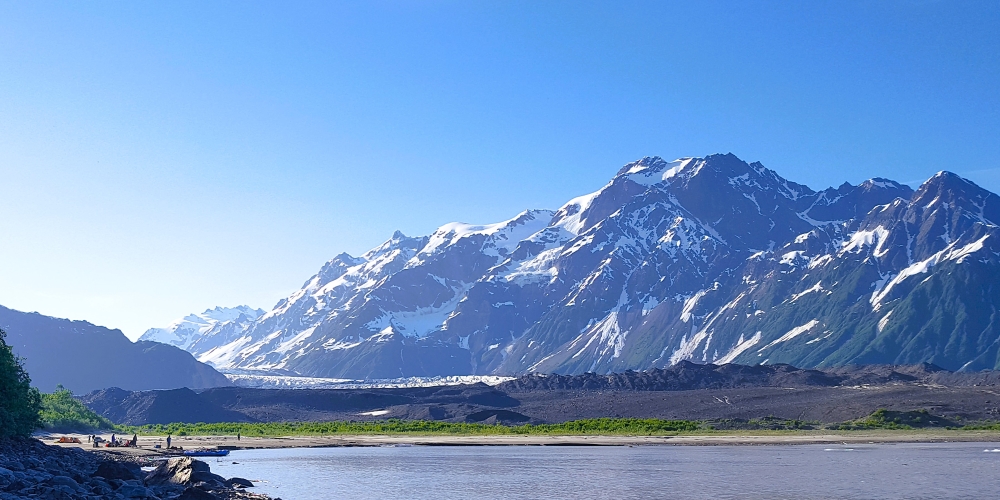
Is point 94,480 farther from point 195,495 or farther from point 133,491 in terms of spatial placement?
point 195,495

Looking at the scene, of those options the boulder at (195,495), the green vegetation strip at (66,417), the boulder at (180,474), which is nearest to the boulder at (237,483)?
the boulder at (180,474)

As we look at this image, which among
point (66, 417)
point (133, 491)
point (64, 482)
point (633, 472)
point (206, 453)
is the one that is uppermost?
point (66, 417)

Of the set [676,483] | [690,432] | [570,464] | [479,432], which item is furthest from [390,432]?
[676,483]

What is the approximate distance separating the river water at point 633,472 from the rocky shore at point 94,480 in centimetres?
780

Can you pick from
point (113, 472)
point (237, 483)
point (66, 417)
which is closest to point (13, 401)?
point (113, 472)

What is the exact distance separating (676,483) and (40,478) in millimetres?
46792

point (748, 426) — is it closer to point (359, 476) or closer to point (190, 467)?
point (359, 476)

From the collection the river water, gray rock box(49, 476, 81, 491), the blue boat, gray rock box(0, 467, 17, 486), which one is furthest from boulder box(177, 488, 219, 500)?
the blue boat

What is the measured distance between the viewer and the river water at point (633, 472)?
70.0 m

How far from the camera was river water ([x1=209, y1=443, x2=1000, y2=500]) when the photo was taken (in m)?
70.0

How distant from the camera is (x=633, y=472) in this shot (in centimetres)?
8594

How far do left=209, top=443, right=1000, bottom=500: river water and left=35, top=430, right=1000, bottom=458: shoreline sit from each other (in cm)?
673

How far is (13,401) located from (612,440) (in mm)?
82323

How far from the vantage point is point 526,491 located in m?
72.0
